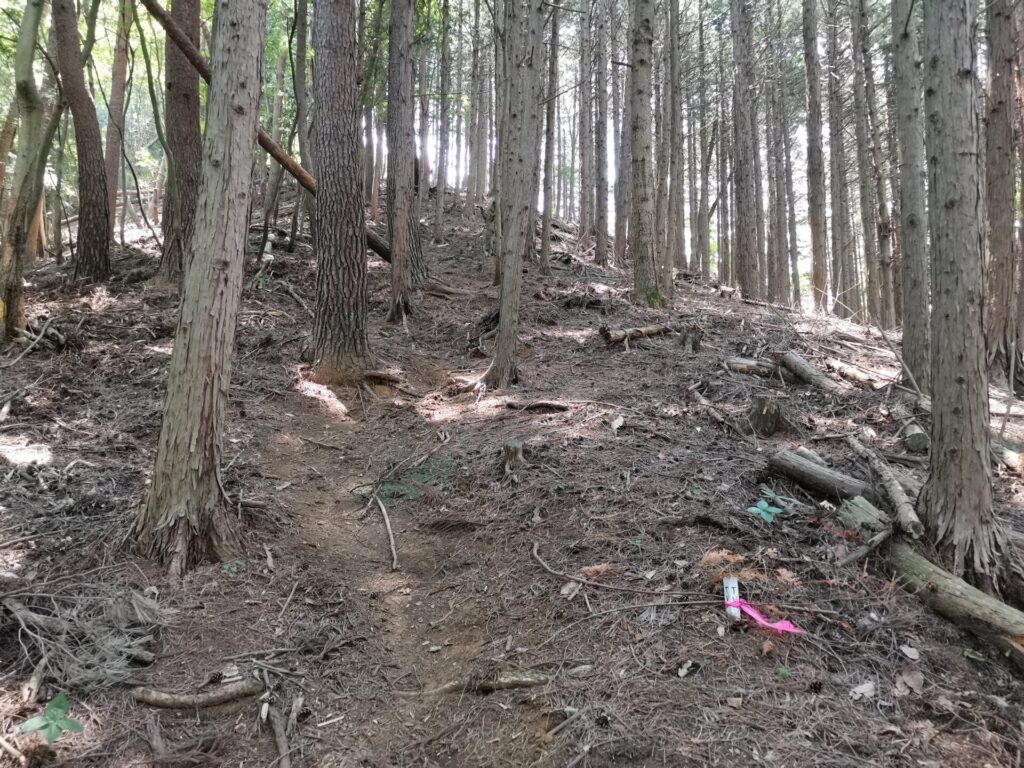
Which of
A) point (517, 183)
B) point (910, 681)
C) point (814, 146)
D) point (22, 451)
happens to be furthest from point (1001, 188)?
point (22, 451)

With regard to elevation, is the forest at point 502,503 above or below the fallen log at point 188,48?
below

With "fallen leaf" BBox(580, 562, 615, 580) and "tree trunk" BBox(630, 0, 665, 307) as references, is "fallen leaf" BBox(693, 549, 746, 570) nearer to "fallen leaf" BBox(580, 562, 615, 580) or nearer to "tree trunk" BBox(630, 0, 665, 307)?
"fallen leaf" BBox(580, 562, 615, 580)

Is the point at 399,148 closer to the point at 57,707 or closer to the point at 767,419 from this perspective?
the point at 767,419

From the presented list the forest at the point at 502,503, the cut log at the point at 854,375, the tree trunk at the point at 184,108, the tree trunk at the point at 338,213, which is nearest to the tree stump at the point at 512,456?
the forest at the point at 502,503

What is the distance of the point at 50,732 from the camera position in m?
2.39

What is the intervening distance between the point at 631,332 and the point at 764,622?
5.99 m

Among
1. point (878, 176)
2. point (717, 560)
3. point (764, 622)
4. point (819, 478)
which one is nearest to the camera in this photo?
point (764, 622)

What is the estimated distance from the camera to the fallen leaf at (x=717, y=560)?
341 cm

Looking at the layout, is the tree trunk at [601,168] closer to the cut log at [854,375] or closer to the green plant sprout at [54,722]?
the cut log at [854,375]

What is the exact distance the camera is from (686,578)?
11.1ft

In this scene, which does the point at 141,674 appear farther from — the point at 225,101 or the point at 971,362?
the point at 971,362

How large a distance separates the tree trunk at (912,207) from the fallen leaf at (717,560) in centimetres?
412

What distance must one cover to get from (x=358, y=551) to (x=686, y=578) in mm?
2265

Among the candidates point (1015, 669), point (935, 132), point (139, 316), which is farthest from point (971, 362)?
point (139, 316)
